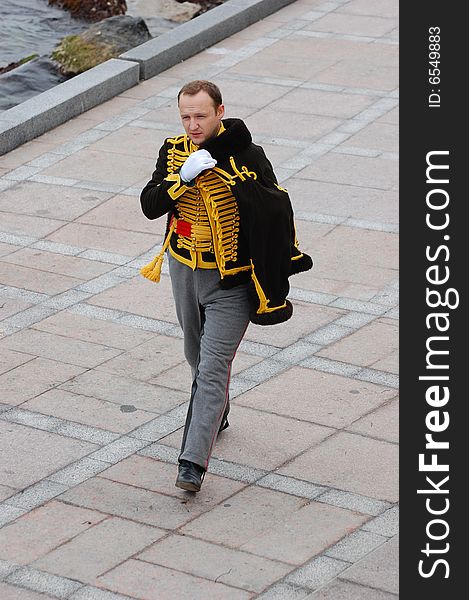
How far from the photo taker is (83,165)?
10789mm

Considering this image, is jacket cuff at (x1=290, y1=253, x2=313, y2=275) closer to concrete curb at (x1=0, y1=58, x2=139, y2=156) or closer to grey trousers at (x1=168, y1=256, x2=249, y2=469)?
grey trousers at (x1=168, y1=256, x2=249, y2=469)

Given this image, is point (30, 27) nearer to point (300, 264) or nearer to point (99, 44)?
point (99, 44)

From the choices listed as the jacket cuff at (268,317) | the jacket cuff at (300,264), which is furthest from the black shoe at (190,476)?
the jacket cuff at (300,264)

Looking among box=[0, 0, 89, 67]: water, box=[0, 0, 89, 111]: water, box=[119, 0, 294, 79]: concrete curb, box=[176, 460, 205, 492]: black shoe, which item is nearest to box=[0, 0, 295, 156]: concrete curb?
box=[119, 0, 294, 79]: concrete curb

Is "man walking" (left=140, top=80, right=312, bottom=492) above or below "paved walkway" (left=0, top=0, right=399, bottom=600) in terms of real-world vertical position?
above

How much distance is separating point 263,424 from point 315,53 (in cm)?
716

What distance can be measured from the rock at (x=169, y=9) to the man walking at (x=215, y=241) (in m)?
10.6

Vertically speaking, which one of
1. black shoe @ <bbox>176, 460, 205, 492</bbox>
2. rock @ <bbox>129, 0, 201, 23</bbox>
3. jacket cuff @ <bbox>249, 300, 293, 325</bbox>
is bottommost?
rock @ <bbox>129, 0, 201, 23</bbox>

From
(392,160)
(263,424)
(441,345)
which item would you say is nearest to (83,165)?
(392,160)

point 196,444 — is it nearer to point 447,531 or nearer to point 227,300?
point 227,300

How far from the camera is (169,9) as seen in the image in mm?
16828

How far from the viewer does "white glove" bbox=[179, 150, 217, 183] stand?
593cm

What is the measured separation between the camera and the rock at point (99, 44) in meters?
14.0

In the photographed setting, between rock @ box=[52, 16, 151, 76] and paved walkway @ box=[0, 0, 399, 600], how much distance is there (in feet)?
6.75
